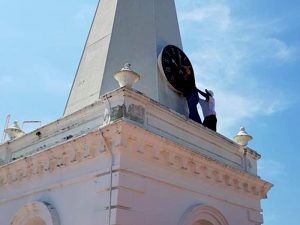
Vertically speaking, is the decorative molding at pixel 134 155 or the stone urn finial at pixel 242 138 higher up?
the stone urn finial at pixel 242 138

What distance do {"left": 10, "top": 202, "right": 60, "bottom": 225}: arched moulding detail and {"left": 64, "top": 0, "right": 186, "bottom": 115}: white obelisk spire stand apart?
10.7ft

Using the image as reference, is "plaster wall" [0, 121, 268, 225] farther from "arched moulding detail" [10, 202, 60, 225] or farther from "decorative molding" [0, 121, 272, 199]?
"arched moulding detail" [10, 202, 60, 225]

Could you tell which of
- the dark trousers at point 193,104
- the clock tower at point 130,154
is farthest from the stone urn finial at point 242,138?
the dark trousers at point 193,104

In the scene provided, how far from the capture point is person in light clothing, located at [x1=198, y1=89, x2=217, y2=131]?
13689 millimetres

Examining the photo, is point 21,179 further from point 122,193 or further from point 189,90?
point 189,90

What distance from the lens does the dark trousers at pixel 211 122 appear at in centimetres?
1364

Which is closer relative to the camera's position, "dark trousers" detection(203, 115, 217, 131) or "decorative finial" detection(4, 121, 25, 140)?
"dark trousers" detection(203, 115, 217, 131)

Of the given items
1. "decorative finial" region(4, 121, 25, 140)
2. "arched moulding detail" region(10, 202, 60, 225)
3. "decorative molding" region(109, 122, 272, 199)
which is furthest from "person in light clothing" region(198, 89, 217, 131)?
"decorative finial" region(4, 121, 25, 140)

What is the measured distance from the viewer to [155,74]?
13.1 meters

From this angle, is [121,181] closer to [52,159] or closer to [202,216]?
[52,159]

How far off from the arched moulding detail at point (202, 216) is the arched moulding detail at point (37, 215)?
3.03 m

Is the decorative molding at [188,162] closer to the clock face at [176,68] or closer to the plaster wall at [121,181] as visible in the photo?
the plaster wall at [121,181]

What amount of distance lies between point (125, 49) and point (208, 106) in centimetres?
318

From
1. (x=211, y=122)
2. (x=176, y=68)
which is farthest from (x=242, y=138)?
(x=176, y=68)
